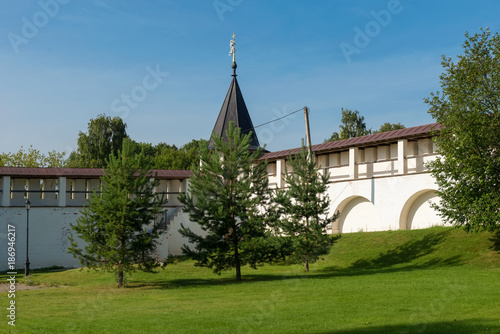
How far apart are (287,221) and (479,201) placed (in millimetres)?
8043

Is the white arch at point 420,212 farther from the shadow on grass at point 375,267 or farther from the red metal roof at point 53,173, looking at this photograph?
the red metal roof at point 53,173

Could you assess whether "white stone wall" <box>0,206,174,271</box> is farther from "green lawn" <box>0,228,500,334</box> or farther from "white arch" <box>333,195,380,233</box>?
"white arch" <box>333,195,380,233</box>

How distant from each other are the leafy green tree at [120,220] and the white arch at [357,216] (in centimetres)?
1567

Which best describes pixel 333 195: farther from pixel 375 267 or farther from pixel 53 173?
pixel 53 173

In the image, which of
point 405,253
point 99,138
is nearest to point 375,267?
point 405,253

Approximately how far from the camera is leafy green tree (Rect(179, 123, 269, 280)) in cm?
2541

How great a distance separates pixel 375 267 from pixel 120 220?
12.2m

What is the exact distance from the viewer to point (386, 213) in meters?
→ 34.9

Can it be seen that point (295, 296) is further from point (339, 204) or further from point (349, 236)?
point (339, 204)

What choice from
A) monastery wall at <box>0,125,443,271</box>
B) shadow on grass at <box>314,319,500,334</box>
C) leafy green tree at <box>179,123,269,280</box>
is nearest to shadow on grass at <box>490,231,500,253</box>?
monastery wall at <box>0,125,443,271</box>

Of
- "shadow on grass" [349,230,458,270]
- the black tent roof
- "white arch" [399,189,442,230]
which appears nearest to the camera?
"shadow on grass" [349,230,458,270]

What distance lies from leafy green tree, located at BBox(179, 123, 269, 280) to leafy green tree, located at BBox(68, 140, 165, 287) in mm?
2009

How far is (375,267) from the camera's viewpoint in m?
28.8

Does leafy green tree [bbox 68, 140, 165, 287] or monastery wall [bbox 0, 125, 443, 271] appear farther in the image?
monastery wall [bbox 0, 125, 443, 271]
